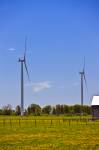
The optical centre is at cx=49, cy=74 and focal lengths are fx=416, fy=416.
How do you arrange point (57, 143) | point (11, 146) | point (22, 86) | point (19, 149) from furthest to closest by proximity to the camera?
1. point (22, 86)
2. point (57, 143)
3. point (11, 146)
4. point (19, 149)

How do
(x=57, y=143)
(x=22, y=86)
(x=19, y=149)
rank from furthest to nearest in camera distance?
1. (x=22, y=86)
2. (x=57, y=143)
3. (x=19, y=149)

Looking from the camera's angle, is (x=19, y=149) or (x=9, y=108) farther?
(x=9, y=108)

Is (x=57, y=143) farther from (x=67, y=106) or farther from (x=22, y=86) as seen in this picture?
(x=67, y=106)

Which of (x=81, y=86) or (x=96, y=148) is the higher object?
(x=81, y=86)

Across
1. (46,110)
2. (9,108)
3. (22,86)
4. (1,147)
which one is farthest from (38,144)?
(46,110)

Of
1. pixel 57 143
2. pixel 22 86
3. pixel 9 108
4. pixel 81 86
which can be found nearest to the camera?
pixel 57 143

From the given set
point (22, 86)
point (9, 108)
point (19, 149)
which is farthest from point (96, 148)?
point (9, 108)

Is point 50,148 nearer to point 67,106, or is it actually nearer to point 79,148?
point 79,148

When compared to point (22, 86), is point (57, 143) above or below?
below

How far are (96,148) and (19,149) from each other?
16.5ft

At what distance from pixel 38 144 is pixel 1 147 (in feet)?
11.0

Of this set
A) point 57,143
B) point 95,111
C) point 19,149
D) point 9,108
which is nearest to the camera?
point 19,149

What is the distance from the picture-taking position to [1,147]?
27.5 meters

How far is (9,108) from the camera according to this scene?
164 m
